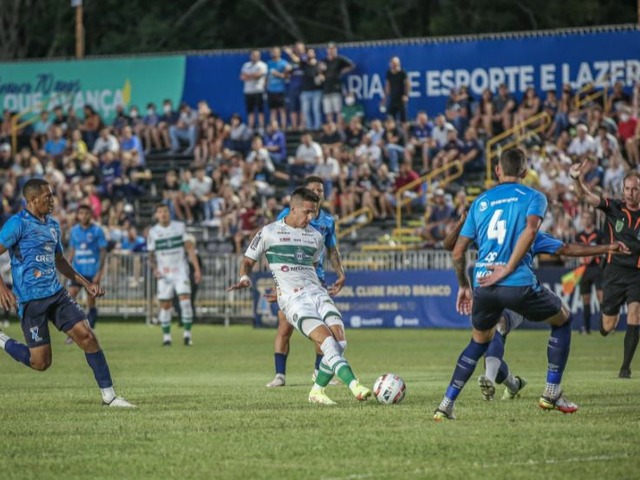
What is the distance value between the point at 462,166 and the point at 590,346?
11528mm

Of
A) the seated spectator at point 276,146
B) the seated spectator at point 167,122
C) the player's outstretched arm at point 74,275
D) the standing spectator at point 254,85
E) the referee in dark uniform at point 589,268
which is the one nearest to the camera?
the player's outstretched arm at point 74,275

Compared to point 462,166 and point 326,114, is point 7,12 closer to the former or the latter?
point 326,114

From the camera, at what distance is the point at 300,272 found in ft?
46.4

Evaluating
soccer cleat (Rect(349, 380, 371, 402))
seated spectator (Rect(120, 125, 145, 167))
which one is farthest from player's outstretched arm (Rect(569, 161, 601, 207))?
seated spectator (Rect(120, 125, 145, 167))

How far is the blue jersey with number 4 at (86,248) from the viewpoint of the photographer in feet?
85.6

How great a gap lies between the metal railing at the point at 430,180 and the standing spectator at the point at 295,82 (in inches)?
211

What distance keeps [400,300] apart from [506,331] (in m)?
17.1

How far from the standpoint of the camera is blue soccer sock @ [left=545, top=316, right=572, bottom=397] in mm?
12359

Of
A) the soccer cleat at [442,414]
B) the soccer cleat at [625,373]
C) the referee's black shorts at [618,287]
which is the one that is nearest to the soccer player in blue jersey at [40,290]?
the soccer cleat at [442,414]

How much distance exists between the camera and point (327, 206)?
3606 centimetres

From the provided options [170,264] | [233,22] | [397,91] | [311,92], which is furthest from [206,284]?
[233,22]

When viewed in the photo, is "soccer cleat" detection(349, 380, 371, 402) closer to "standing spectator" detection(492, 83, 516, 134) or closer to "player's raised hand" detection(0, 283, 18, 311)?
"player's raised hand" detection(0, 283, 18, 311)

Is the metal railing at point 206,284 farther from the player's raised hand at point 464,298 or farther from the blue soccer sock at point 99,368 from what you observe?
the player's raised hand at point 464,298

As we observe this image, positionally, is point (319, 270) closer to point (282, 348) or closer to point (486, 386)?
point (282, 348)
